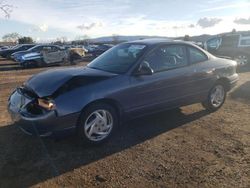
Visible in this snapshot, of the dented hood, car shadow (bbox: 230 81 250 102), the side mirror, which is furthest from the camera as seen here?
car shadow (bbox: 230 81 250 102)

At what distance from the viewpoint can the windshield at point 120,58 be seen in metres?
5.72

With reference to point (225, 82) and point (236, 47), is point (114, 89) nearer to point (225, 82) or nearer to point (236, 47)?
point (225, 82)

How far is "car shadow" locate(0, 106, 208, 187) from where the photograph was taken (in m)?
4.31

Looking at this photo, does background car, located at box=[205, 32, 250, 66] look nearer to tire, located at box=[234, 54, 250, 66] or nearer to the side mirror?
tire, located at box=[234, 54, 250, 66]

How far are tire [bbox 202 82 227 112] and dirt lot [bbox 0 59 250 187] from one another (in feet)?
2.21

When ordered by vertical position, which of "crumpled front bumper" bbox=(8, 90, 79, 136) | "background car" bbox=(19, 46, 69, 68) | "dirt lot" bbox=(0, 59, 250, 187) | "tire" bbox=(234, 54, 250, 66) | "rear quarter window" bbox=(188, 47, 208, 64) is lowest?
"background car" bbox=(19, 46, 69, 68)

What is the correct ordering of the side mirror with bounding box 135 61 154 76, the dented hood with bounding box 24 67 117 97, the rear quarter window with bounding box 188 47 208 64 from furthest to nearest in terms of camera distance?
the rear quarter window with bounding box 188 47 208 64
the side mirror with bounding box 135 61 154 76
the dented hood with bounding box 24 67 117 97

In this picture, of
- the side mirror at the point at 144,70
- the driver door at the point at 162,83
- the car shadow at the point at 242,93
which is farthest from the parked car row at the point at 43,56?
the side mirror at the point at 144,70

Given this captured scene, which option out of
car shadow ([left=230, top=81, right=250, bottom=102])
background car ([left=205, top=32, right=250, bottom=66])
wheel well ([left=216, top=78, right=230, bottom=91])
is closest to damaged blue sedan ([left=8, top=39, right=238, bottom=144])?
wheel well ([left=216, top=78, right=230, bottom=91])

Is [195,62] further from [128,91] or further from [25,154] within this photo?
[25,154]

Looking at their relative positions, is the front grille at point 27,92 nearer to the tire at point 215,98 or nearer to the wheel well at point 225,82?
the tire at point 215,98

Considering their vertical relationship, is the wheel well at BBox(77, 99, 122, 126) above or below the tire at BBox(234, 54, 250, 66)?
above

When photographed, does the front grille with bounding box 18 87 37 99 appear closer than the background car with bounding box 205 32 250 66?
Yes

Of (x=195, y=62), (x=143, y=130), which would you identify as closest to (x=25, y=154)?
(x=143, y=130)
